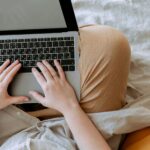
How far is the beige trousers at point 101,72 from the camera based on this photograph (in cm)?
87

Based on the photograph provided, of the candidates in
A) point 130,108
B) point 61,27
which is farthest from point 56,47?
point 130,108

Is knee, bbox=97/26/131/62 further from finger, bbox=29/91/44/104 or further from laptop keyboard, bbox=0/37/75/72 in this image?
finger, bbox=29/91/44/104

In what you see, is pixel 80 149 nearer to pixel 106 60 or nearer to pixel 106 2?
pixel 106 60

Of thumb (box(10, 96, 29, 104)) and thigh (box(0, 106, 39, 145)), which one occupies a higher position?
thumb (box(10, 96, 29, 104))

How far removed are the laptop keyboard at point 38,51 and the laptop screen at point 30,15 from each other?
0.04 metres

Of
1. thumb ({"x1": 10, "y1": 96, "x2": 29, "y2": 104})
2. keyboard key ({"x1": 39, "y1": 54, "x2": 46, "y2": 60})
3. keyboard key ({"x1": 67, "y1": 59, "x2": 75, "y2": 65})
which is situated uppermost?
keyboard key ({"x1": 39, "y1": 54, "x2": 46, "y2": 60})

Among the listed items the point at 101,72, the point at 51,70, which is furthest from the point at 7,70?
the point at 101,72

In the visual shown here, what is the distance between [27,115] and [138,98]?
0.33m

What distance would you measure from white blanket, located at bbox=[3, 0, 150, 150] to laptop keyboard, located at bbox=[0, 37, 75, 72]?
17cm

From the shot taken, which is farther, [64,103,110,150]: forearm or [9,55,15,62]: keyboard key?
[9,55,15,62]: keyboard key

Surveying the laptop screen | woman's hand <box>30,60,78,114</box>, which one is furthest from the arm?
the laptop screen

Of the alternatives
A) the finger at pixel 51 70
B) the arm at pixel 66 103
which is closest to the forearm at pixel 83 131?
the arm at pixel 66 103

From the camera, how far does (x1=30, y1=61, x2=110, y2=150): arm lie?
83cm

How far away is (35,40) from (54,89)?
0.53 feet
